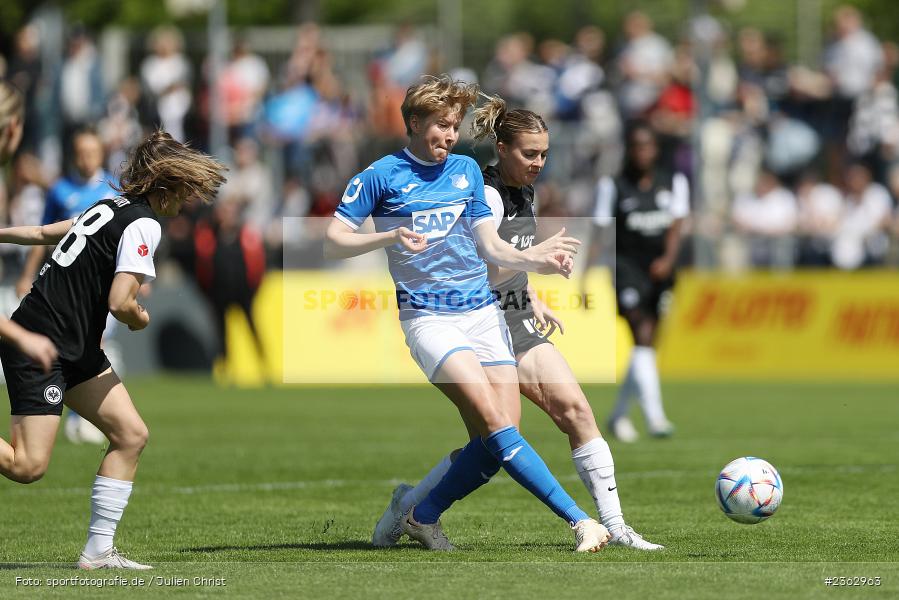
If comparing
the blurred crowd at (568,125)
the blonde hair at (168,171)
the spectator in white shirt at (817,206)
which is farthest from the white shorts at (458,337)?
the spectator in white shirt at (817,206)

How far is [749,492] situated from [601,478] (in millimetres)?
787

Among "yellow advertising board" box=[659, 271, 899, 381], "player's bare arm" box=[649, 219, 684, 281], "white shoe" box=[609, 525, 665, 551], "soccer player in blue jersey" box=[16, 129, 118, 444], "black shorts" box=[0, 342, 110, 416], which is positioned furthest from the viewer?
"yellow advertising board" box=[659, 271, 899, 381]

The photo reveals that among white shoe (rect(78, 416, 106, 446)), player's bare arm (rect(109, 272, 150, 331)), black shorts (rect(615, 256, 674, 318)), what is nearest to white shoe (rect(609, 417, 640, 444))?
black shorts (rect(615, 256, 674, 318))

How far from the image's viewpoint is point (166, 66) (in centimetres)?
2317

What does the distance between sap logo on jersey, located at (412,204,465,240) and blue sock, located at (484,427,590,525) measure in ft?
3.38

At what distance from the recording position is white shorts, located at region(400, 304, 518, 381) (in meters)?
7.43

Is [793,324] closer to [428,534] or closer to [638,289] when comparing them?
[638,289]

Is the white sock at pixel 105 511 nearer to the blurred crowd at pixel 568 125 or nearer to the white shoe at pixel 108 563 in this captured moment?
the white shoe at pixel 108 563

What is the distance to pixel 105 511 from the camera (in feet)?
23.1

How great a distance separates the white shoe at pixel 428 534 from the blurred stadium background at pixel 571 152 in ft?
40.8

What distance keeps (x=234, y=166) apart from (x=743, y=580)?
17477 mm

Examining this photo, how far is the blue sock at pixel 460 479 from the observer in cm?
776

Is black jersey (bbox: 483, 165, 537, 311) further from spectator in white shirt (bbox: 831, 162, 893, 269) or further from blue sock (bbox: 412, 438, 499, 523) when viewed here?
spectator in white shirt (bbox: 831, 162, 893, 269)

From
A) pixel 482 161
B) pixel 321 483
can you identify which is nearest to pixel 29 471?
pixel 321 483
